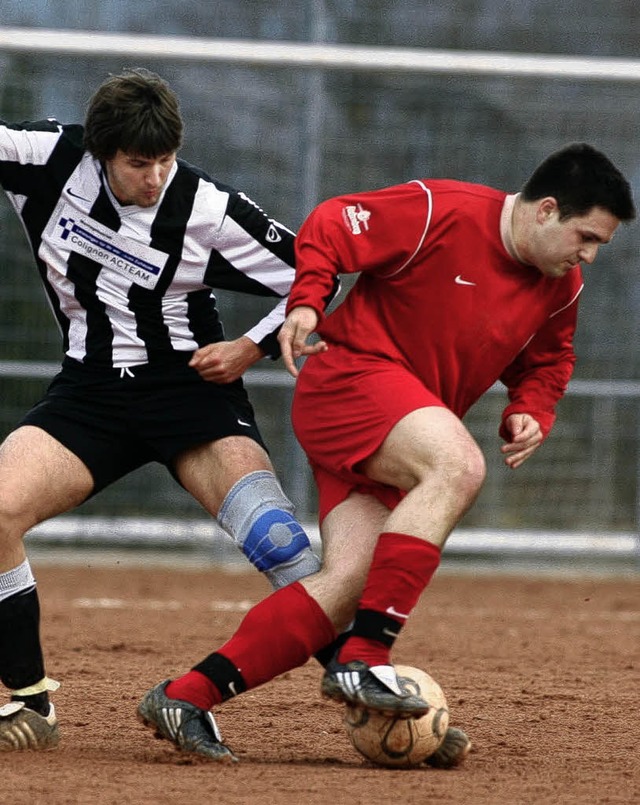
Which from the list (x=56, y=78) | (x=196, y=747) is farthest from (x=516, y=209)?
(x=56, y=78)

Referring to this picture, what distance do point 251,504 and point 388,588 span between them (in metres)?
0.66

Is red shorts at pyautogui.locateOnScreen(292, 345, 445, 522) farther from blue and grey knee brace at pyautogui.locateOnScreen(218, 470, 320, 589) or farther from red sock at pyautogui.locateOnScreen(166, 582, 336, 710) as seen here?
red sock at pyautogui.locateOnScreen(166, 582, 336, 710)

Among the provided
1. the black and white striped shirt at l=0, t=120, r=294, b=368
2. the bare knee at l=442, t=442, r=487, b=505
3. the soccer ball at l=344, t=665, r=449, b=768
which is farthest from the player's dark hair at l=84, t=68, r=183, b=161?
the soccer ball at l=344, t=665, r=449, b=768

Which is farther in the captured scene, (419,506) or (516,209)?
(516,209)

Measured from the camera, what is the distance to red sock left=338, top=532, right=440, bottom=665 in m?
4.36

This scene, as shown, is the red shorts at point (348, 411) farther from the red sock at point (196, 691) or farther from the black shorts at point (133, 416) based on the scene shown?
the red sock at point (196, 691)

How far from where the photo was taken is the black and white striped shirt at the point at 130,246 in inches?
197

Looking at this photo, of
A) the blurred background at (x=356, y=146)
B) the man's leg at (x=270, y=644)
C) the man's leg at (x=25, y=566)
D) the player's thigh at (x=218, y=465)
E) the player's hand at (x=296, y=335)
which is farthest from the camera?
the blurred background at (x=356, y=146)

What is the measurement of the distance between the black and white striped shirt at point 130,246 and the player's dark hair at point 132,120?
222 mm

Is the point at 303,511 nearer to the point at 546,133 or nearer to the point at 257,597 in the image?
the point at 257,597

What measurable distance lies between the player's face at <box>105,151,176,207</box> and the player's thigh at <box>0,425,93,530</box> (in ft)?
2.65

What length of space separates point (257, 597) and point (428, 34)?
4.84 metres

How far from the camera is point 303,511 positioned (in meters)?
11.4

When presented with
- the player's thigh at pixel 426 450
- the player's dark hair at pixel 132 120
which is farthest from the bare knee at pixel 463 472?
the player's dark hair at pixel 132 120
